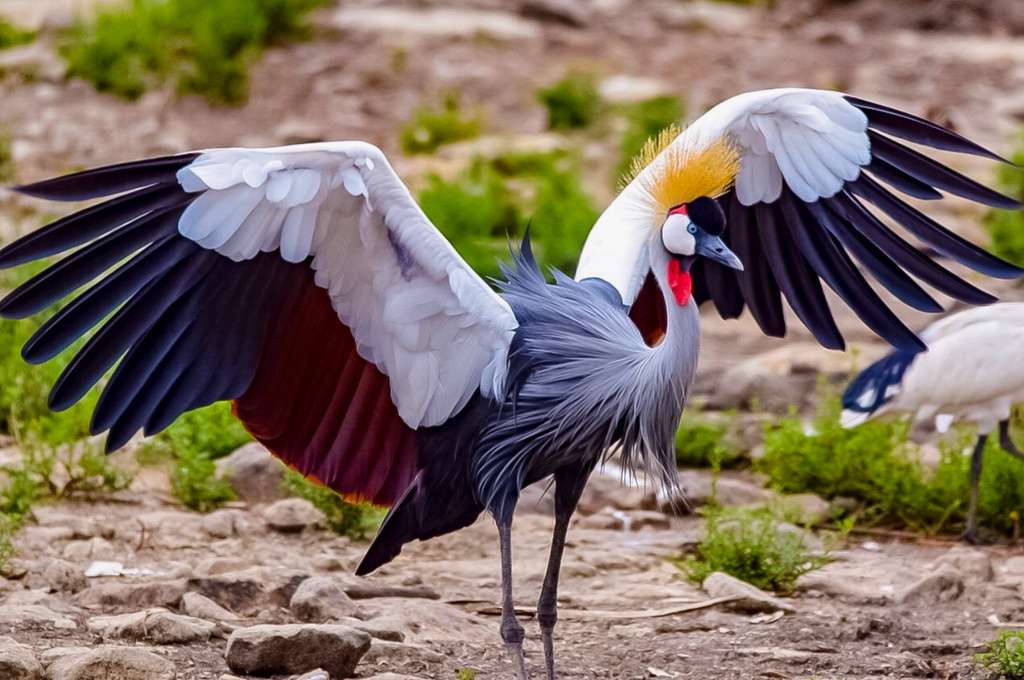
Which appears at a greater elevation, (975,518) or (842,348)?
(842,348)

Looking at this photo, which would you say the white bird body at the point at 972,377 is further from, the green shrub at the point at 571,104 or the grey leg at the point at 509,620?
the green shrub at the point at 571,104

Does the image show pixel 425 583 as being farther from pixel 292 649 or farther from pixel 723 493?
pixel 723 493

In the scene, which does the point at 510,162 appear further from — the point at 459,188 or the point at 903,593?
the point at 903,593

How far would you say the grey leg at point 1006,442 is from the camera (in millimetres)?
7234

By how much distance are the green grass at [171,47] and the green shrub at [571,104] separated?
2.26 m

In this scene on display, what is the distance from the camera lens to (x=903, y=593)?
20.3ft

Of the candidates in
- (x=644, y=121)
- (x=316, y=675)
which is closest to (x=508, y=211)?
(x=644, y=121)

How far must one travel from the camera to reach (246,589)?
548 centimetres

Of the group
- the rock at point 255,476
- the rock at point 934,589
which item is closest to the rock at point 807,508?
the rock at point 934,589

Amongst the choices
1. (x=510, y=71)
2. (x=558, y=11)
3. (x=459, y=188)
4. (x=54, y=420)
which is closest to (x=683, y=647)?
(x=54, y=420)

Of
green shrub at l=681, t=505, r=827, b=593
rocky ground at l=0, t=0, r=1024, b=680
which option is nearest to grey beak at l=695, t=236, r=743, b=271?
rocky ground at l=0, t=0, r=1024, b=680

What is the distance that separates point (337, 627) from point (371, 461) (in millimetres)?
502

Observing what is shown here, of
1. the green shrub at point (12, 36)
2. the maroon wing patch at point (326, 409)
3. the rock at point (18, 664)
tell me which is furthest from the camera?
the green shrub at point (12, 36)

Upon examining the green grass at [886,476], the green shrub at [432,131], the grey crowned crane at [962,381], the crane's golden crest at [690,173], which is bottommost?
the green grass at [886,476]
